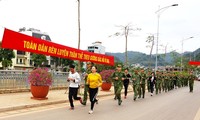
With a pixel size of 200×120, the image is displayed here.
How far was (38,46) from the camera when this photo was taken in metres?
17.0

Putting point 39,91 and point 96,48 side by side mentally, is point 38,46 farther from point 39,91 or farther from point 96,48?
point 96,48

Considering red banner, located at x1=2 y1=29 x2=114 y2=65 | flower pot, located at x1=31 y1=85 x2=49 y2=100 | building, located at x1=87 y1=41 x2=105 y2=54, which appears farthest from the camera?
building, located at x1=87 y1=41 x2=105 y2=54

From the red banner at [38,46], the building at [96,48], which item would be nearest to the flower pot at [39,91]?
the red banner at [38,46]

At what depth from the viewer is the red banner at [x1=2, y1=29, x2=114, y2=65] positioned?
570 inches

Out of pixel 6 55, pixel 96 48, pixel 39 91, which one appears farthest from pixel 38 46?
pixel 96 48

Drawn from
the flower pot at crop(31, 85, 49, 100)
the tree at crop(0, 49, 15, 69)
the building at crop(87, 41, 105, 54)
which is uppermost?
the building at crop(87, 41, 105, 54)

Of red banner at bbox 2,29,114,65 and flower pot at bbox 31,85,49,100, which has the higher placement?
red banner at bbox 2,29,114,65

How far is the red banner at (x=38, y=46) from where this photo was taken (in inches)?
570

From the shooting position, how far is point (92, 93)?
40.1 feet

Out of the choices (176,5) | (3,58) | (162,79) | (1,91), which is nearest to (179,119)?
(1,91)

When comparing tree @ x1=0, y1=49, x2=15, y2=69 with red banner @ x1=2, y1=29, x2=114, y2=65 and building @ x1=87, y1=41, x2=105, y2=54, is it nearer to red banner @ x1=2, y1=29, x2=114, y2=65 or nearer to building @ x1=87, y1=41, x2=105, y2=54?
red banner @ x1=2, y1=29, x2=114, y2=65

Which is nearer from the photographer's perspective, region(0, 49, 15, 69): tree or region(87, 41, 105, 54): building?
region(0, 49, 15, 69): tree

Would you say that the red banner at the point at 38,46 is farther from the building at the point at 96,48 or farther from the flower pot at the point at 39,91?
the building at the point at 96,48

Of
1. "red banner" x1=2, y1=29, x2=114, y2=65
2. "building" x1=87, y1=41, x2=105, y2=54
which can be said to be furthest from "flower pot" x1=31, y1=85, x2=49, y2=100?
"building" x1=87, y1=41, x2=105, y2=54
